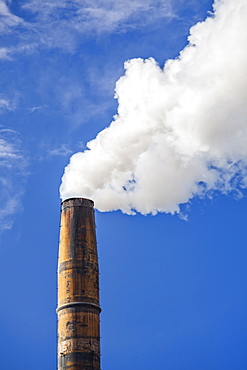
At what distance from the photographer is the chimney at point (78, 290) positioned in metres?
14.6

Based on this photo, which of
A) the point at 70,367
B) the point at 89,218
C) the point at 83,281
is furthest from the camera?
the point at 89,218

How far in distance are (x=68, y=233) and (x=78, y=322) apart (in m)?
2.78

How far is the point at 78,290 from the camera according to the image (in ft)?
49.9

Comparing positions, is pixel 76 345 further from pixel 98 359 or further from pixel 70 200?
pixel 70 200

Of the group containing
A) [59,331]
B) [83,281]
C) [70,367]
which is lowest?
[70,367]

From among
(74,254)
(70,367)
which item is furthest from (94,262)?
(70,367)

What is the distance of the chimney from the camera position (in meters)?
14.6

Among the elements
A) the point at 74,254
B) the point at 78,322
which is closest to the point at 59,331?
the point at 78,322

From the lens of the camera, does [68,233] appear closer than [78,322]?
No

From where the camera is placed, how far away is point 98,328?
15.3 m

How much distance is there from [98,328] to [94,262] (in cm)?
199

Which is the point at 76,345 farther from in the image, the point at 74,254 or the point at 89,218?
the point at 89,218

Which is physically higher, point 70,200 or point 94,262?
point 70,200

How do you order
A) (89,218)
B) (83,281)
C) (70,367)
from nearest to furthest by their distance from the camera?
(70,367)
(83,281)
(89,218)
